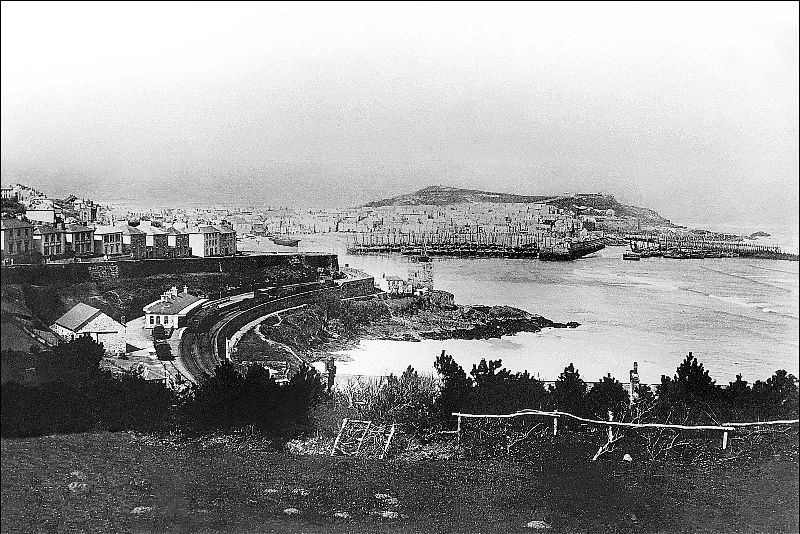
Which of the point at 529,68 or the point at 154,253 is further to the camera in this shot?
the point at 154,253

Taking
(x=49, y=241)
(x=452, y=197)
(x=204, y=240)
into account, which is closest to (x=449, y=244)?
(x=452, y=197)

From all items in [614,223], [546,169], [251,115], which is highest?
[251,115]

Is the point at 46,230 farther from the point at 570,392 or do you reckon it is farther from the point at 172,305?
the point at 570,392

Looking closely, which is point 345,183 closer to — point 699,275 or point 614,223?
point 614,223

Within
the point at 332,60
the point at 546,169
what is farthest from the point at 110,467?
the point at 546,169

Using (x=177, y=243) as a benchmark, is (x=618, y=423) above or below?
below

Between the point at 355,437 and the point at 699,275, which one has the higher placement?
the point at 699,275

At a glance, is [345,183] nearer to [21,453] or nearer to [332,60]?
[332,60]
